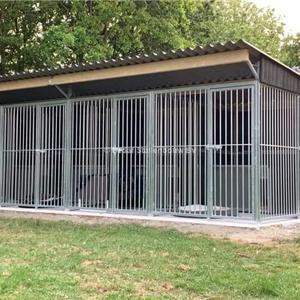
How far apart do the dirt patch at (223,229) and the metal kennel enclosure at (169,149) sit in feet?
0.95

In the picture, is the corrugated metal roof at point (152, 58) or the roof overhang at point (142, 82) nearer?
the corrugated metal roof at point (152, 58)

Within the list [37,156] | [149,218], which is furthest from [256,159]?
[37,156]

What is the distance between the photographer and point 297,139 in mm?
10930

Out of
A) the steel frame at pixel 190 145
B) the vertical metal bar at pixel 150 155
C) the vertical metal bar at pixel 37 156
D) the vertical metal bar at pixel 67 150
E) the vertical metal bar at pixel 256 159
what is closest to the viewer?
the vertical metal bar at pixel 256 159

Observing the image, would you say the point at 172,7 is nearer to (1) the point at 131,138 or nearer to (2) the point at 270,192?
(1) the point at 131,138

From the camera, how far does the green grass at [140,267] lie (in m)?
5.36

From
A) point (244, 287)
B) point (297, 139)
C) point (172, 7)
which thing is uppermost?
point (172, 7)

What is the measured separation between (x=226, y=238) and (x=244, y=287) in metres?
3.16

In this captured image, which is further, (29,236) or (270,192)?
(270,192)

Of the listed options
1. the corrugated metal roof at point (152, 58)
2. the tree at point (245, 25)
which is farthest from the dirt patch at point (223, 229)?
the tree at point (245, 25)

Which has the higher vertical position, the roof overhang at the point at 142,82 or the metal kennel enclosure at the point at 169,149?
the roof overhang at the point at 142,82

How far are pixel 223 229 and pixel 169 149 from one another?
2034mm

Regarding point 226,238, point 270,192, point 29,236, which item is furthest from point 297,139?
point 29,236

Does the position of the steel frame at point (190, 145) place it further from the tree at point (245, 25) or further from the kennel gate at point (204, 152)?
the tree at point (245, 25)
